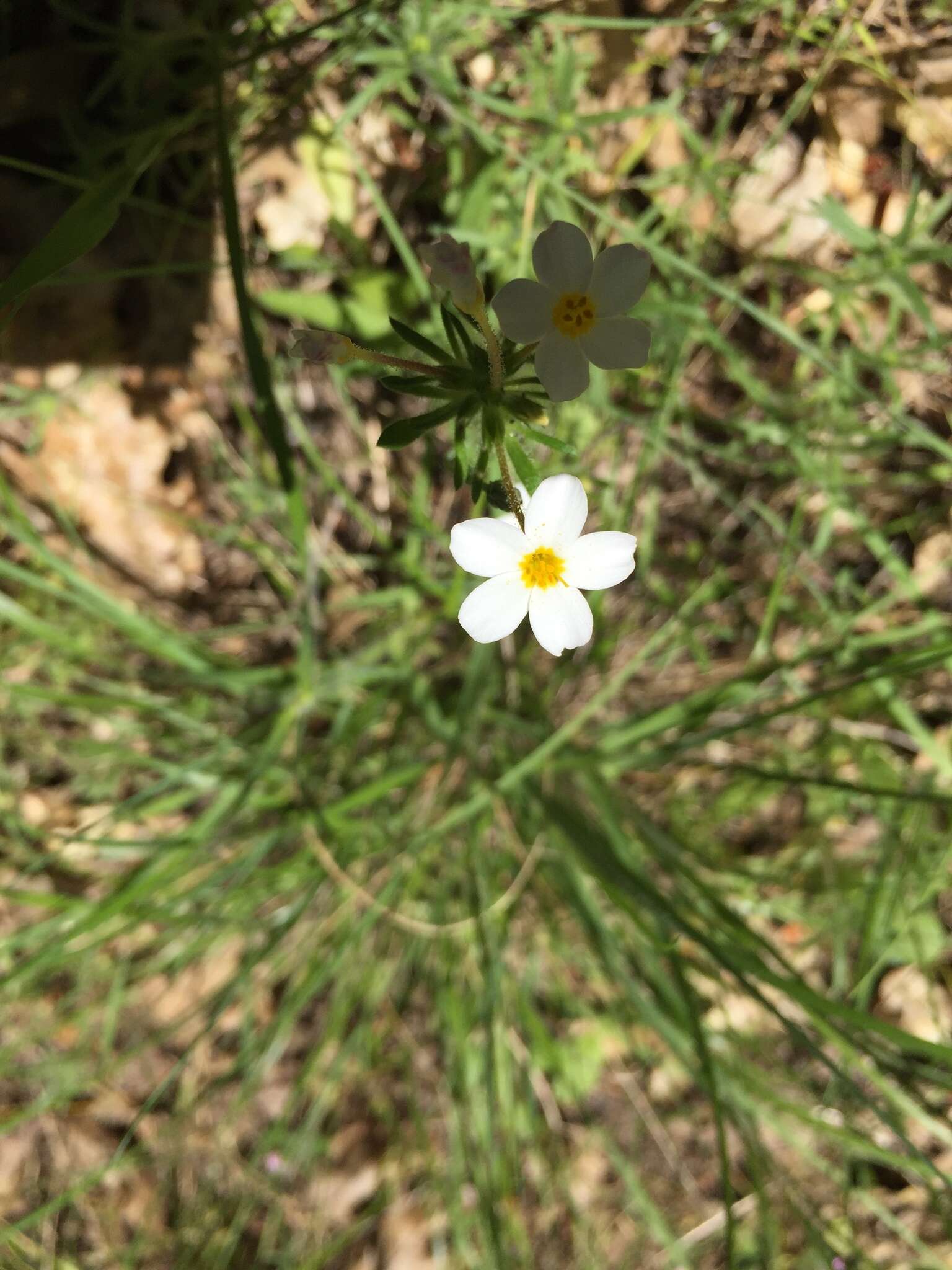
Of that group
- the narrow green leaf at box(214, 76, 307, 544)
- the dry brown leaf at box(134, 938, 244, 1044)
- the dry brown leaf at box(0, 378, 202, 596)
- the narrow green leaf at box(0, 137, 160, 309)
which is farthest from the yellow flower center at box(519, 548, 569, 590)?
the dry brown leaf at box(134, 938, 244, 1044)

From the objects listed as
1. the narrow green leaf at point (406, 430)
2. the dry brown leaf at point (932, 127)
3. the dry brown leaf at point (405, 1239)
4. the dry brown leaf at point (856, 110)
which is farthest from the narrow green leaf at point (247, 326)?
the dry brown leaf at point (405, 1239)

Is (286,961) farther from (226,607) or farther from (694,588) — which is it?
(694,588)

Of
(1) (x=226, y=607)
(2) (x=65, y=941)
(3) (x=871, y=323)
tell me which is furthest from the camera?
(1) (x=226, y=607)

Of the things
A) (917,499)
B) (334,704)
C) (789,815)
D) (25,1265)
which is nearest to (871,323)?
(917,499)

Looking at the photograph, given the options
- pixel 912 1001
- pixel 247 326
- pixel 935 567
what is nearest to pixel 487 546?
pixel 247 326

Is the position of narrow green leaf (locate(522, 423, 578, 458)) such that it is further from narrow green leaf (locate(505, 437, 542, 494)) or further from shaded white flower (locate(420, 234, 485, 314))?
shaded white flower (locate(420, 234, 485, 314))

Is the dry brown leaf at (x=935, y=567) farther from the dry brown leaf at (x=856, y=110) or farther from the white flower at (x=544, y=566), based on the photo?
the white flower at (x=544, y=566)
